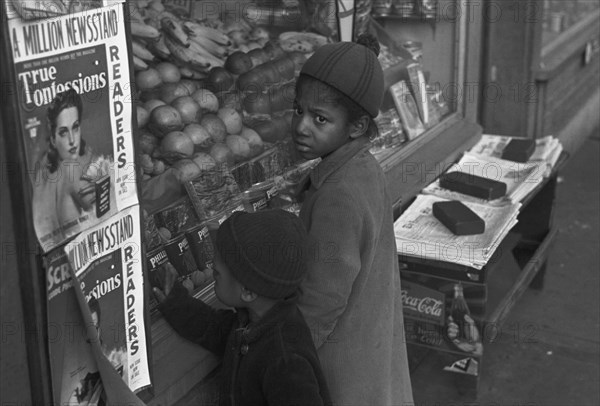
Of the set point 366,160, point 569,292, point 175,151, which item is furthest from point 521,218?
point 366,160

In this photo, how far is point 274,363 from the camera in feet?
7.02

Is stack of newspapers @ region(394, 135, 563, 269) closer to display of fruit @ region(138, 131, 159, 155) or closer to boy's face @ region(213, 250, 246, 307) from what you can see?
display of fruit @ region(138, 131, 159, 155)

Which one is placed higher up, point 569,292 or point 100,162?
point 100,162

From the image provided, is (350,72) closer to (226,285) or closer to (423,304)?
(226,285)

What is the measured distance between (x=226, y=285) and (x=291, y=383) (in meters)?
0.29

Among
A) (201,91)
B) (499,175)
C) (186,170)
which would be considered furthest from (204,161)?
(499,175)

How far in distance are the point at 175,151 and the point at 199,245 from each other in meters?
0.47

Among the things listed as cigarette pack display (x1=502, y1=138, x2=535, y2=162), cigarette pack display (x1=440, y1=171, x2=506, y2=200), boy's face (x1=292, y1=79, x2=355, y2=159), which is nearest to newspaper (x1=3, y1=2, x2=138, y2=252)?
boy's face (x1=292, y1=79, x2=355, y2=159)

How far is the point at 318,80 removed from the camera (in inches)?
90.4

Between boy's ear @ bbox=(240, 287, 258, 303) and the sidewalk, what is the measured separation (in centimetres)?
197

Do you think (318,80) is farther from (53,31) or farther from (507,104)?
(507,104)

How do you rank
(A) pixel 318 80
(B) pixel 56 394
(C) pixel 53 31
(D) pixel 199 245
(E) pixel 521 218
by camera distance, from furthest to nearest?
(E) pixel 521 218, (D) pixel 199 245, (A) pixel 318 80, (B) pixel 56 394, (C) pixel 53 31

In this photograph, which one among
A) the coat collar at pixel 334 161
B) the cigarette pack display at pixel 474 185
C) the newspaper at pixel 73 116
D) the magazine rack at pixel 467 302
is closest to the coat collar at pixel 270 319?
the coat collar at pixel 334 161

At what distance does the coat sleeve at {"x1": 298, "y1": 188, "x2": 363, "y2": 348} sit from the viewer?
2.23 meters
